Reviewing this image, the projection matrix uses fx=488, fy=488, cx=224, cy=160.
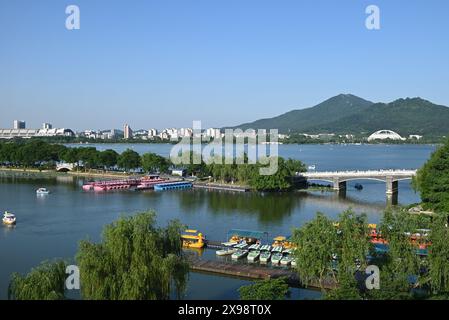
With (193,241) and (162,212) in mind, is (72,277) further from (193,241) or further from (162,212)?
(162,212)

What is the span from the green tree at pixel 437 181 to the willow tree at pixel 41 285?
10.2 m

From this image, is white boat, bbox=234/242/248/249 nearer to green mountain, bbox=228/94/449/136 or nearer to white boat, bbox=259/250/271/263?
white boat, bbox=259/250/271/263

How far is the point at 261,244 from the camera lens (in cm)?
1127

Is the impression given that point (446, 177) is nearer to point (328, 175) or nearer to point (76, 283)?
point (328, 175)

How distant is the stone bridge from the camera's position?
19828mm

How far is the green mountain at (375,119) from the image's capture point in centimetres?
9806

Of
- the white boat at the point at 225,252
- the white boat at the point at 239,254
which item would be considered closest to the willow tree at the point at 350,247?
the white boat at the point at 239,254

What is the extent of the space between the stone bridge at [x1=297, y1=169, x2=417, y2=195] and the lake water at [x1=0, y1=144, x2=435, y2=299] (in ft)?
1.85

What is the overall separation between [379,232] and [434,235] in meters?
0.90

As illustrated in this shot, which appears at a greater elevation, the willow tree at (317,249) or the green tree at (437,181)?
the green tree at (437,181)

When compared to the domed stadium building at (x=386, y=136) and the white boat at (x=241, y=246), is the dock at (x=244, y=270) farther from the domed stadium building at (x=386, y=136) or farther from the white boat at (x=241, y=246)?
the domed stadium building at (x=386, y=136)

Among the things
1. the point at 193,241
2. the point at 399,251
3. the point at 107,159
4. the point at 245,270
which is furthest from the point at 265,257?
the point at 107,159

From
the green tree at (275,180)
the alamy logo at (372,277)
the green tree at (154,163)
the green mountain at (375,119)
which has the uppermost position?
the green mountain at (375,119)

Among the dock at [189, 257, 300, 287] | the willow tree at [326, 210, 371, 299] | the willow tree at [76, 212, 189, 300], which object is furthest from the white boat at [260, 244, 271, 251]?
the willow tree at [76, 212, 189, 300]
